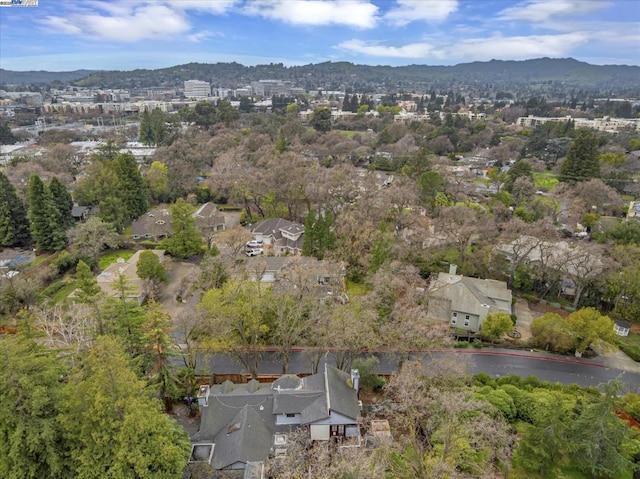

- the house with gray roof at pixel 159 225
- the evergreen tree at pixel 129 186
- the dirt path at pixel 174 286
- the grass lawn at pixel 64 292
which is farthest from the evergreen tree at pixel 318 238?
the evergreen tree at pixel 129 186

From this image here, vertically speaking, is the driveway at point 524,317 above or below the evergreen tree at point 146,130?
below

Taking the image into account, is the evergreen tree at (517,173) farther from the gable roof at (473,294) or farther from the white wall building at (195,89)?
the white wall building at (195,89)

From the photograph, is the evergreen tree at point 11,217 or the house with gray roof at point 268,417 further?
the evergreen tree at point 11,217

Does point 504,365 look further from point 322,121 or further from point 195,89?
point 195,89

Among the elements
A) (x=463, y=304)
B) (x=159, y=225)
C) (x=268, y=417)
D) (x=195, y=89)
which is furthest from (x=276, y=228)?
(x=195, y=89)

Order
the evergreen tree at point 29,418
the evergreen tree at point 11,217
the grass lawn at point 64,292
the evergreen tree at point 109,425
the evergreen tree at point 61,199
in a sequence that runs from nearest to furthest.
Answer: the evergreen tree at point 29,418, the evergreen tree at point 109,425, the grass lawn at point 64,292, the evergreen tree at point 11,217, the evergreen tree at point 61,199

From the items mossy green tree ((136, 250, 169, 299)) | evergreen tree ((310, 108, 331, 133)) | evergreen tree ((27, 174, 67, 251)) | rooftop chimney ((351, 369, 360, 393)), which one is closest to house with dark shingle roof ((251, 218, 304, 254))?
mossy green tree ((136, 250, 169, 299))

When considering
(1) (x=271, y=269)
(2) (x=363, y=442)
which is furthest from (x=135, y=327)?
(1) (x=271, y=269)

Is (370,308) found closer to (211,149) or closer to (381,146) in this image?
(211,149)
